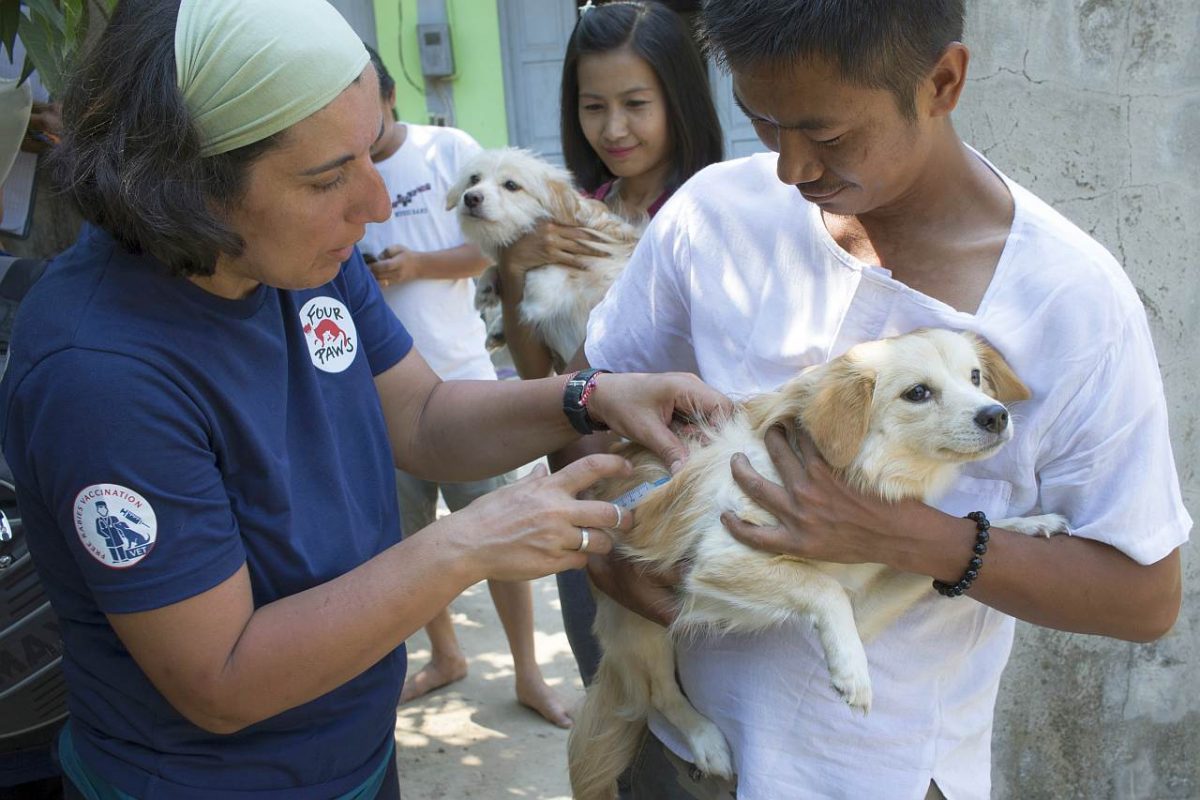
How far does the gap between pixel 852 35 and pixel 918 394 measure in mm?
576

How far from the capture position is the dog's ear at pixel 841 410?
1625mm

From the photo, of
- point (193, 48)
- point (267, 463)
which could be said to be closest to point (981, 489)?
point (267, 463)

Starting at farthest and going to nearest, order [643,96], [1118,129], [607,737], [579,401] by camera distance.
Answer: [643,96]
[1118,129]
[607,737]
[579,401]

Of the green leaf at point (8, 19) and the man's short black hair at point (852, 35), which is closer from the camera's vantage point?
the man's short black hair at point (852, 35)

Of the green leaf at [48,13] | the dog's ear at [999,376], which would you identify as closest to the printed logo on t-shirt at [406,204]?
the green leaf at [48,13]

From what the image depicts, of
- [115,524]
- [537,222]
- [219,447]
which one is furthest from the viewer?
[537,222]

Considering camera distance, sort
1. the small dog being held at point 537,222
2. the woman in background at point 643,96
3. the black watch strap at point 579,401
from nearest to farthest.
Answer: the black watch strap at point 579,401
the woman in background at point 643,96
the small dog being held at point 537,222

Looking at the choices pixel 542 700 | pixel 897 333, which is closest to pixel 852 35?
pixel 897 333

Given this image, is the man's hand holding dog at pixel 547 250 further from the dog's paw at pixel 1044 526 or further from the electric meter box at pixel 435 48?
the electric meter box at pixel 435 48

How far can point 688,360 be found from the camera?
205 centimetres

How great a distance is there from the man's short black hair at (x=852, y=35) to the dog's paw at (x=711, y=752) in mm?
1072

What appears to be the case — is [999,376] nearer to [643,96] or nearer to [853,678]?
[853,678]

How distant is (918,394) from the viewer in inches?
65.7

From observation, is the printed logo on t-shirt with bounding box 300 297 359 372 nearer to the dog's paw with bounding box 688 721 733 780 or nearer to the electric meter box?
the dog's paw with bounding box 688 721 733 780
